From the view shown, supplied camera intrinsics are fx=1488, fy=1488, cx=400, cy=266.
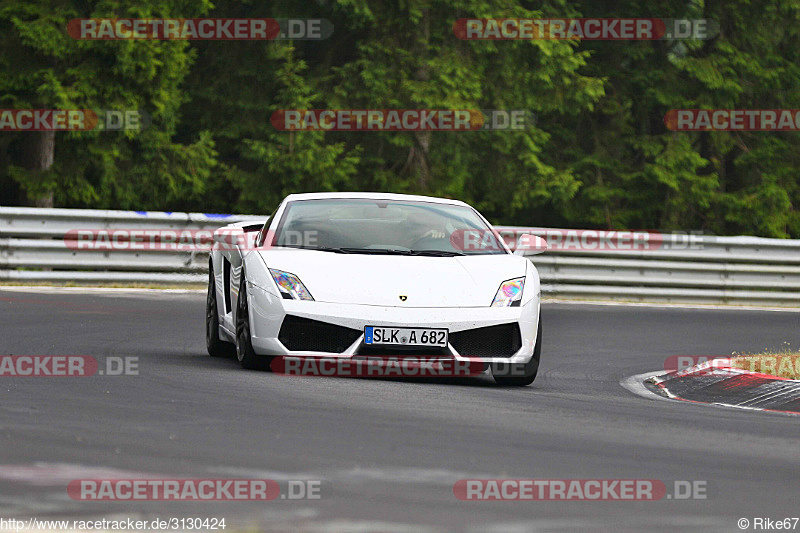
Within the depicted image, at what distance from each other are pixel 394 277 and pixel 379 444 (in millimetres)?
2953

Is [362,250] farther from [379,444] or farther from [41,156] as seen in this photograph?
[41,156]

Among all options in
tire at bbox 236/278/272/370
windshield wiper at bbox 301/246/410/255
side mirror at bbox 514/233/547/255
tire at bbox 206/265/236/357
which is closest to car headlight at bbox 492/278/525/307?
windshield wiper at bbox 301/246/410/255

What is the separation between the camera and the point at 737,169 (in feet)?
109

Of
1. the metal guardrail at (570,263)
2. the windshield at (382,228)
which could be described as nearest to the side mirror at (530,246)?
the windshield at (382,228)

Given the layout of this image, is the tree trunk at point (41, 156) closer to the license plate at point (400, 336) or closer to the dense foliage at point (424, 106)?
the dense foliage at point (424, 106)

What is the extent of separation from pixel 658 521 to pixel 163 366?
17.8 ft

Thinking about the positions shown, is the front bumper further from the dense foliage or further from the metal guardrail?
the dense foliage

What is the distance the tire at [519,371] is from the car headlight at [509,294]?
29cm

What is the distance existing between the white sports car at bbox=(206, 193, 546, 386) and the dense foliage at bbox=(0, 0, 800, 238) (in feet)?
43.0

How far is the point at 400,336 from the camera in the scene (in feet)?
30.3

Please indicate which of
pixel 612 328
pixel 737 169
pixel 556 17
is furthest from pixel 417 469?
pixel 737 169

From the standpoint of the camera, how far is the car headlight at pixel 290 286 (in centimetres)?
937

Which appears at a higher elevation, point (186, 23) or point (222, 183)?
point (186, 23)

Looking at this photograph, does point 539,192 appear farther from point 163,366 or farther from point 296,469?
point 296,469
